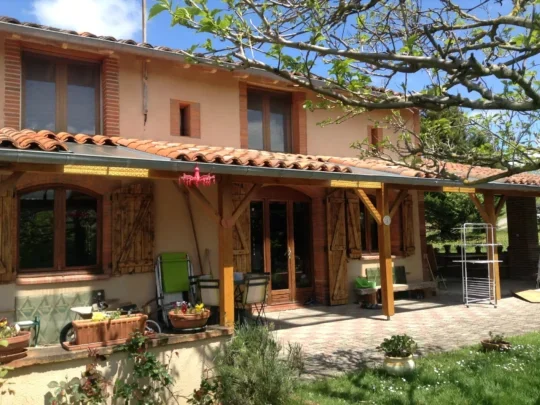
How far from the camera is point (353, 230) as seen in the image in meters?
11.7

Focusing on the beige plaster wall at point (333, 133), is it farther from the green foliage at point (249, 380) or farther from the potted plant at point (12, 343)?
the potted plant at point (12, 343)

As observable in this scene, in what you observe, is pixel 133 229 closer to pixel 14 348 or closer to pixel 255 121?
pixel 255 121

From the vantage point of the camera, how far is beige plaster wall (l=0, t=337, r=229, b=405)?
157 inches

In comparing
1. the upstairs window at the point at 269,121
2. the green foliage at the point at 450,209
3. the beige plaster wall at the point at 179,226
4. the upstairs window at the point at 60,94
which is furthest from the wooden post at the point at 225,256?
the green foliage at the point at 450,209

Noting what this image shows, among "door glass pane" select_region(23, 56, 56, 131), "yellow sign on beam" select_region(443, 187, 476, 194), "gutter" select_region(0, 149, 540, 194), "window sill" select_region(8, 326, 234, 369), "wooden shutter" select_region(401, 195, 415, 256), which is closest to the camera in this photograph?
"window sill" select_region(8, 326, 234, 369)

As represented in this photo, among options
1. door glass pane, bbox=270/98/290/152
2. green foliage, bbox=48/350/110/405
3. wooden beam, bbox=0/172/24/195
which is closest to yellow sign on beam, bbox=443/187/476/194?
door glass pane, bbox=270/98/290/152

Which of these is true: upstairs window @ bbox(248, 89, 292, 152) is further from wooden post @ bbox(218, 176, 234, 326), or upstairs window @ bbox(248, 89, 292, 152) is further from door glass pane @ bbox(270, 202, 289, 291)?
wooden post @ bbox(218, 176, 234, 326)

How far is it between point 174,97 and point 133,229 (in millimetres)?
2685

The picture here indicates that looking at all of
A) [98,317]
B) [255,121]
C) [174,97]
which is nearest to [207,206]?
[98,317]

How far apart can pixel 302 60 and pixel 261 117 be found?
613 cm

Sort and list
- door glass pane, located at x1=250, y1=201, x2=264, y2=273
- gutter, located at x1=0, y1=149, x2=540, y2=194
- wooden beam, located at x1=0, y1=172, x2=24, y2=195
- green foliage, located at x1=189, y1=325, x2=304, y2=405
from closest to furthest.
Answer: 1. green foliage, located at x1=189, y1=325, x2=304, y2=405
2. gutter, located at x1=0, y1=149, x2=540, y2=194
3. wooden beam, located at x1=0, y1=172, x2=24, y2=195
4. door glass pane, located at x1=250, y1=201, x2=264, y2=273

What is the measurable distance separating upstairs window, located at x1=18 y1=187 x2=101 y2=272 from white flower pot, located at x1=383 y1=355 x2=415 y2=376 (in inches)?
196

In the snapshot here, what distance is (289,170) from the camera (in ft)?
24.4

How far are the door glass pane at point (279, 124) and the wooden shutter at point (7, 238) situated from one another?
213 inches
